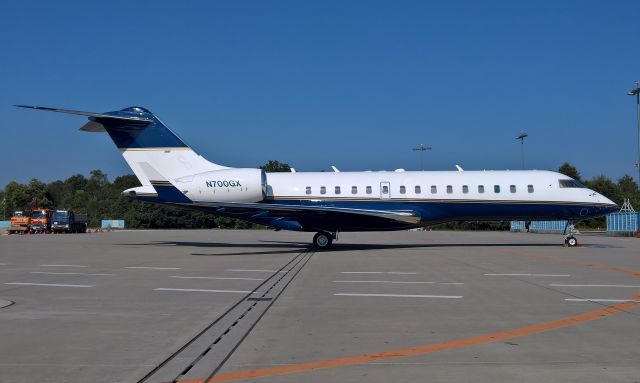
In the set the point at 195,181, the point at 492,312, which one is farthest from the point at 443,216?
the point at 492,312

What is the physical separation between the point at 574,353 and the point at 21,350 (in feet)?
20.1

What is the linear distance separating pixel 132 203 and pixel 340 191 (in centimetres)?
6825

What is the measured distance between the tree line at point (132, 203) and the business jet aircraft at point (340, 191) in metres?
6.26

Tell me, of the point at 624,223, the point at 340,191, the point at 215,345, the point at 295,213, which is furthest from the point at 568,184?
the point at 624,223

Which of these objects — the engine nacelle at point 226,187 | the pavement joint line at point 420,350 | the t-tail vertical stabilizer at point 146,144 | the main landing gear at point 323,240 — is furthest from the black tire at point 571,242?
the pavement joint line at point 420,350

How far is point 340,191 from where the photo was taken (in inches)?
1037

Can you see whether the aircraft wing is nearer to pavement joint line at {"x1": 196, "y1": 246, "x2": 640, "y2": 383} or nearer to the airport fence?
pavement joint line at {"x1": 196, "y1": 246, "x2": 640, "y2": 383}

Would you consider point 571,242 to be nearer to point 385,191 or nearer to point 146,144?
point 385,191

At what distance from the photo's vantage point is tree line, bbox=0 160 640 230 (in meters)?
78.3

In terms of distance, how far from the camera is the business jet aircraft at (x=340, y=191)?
83.2 ft

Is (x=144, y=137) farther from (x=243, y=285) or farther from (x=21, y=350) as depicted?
(x=21, y=350)

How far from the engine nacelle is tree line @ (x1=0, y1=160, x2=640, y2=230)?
21.9 ft

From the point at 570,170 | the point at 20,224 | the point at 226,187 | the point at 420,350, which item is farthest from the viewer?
the point at 570,170

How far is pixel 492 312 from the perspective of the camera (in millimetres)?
9328
